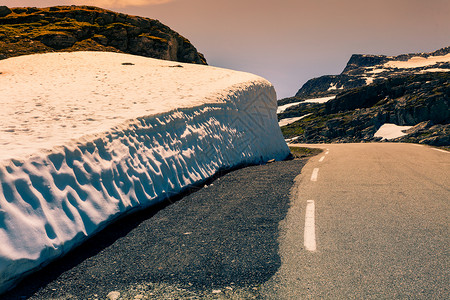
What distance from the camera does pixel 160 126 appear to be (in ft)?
24.4

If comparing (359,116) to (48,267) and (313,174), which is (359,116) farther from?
(48,267)

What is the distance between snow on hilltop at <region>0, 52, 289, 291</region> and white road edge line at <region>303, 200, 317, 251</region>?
10.0ft

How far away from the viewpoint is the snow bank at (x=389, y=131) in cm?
5034

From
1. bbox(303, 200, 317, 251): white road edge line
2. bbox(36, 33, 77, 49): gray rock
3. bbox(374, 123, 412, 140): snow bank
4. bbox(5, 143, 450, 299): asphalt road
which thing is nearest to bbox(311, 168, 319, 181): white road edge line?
bbox(5, 143, 450, 299): asphalt road

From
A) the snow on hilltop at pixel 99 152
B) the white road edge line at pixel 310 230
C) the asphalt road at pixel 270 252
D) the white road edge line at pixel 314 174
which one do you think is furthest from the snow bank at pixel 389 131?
the white road edge line at pixel 310 230

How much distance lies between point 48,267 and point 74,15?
Result: 2857 inches

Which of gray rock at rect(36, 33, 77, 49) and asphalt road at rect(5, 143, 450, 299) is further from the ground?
gray rock at rect(36, 33, 77, 49)

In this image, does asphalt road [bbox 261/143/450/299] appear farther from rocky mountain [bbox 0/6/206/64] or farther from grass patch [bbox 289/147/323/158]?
rocky mountain [bbox 0/6/206/64]

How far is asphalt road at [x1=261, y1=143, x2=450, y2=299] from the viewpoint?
268cm

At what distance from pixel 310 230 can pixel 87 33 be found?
6243cm

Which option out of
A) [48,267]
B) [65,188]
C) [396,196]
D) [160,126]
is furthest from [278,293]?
[160,126]

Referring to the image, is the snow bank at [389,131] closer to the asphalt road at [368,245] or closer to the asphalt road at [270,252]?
the asphalt road at [368,245]

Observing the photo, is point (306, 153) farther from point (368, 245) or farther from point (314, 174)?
point (368, 245)

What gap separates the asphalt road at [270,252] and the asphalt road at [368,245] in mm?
12
